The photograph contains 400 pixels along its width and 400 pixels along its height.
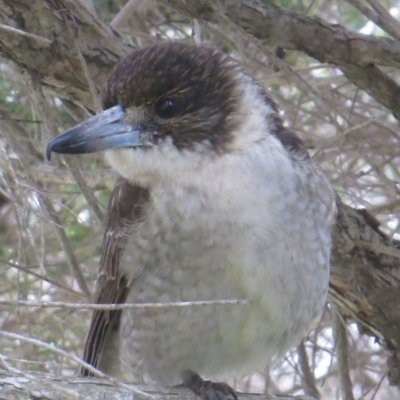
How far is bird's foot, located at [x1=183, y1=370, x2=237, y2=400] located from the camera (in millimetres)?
2920

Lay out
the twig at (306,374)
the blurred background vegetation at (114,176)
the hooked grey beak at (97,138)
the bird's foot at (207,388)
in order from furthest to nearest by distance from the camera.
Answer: the twig at (306,374), the blurred background vegetation at (114,176), the bird's foot at (207,388), the hooked grey beak at (97,138)

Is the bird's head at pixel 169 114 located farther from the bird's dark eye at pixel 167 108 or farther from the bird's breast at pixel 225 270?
the bird's breast at pixel 225 270

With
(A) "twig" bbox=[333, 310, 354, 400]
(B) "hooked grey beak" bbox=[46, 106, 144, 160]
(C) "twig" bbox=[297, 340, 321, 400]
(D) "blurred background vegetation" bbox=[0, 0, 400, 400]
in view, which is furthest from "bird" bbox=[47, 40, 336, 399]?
(C) "twig" bbox=[297, 340, 321, 400]

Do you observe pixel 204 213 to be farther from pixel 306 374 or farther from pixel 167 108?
pixel 306 374

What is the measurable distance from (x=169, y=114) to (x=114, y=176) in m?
0.93

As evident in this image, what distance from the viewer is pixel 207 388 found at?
2998 millimetres

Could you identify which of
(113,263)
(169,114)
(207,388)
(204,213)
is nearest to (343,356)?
(207,388)

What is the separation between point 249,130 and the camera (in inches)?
113

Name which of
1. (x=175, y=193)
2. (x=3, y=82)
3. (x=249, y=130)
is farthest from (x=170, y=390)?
(x=3, y=82)

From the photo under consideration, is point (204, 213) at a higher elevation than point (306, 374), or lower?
higher

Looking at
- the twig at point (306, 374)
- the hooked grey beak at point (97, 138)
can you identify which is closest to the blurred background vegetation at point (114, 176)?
the twig at point (306, 374)

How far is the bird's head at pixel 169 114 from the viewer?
8.95 ft

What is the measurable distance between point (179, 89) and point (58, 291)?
1629 millimetres

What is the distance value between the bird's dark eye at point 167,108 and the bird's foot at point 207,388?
87 cm
